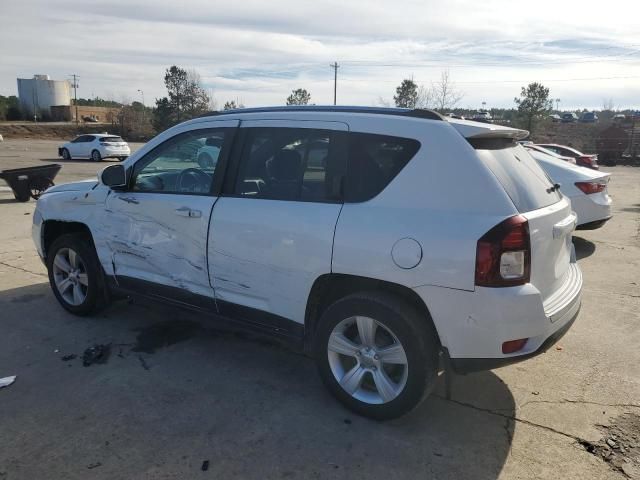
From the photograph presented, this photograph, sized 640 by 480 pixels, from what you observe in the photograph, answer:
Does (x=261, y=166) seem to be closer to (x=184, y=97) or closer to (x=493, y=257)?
(x=493, y=257)

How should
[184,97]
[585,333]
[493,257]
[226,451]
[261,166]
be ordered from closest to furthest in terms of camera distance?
[493,257]
[226,451]
[261,166]
[585,333]
[184,97]

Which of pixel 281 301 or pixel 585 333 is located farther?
pixel 585 333

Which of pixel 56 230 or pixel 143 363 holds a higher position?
pixel 56 230

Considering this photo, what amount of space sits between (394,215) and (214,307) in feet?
5.40

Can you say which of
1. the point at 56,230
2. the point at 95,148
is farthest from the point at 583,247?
the point at 95,148

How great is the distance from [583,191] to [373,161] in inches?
226

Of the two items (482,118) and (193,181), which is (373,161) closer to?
(193,181)

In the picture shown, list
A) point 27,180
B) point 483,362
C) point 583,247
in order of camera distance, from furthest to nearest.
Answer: point 27,180 → point 583,247 → point 483,362

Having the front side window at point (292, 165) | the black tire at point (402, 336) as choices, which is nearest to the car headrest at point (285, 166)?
the front side window at point (292, 165)

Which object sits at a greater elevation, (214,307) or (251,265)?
(251,265)

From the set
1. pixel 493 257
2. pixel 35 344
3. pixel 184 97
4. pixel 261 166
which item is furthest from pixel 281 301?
pixel 184 97

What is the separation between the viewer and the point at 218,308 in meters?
3.89

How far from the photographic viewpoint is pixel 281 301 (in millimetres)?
3525

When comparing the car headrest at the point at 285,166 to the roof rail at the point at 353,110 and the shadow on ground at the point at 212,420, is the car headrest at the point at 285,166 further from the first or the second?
the shadow on ground at the point at 212,420
